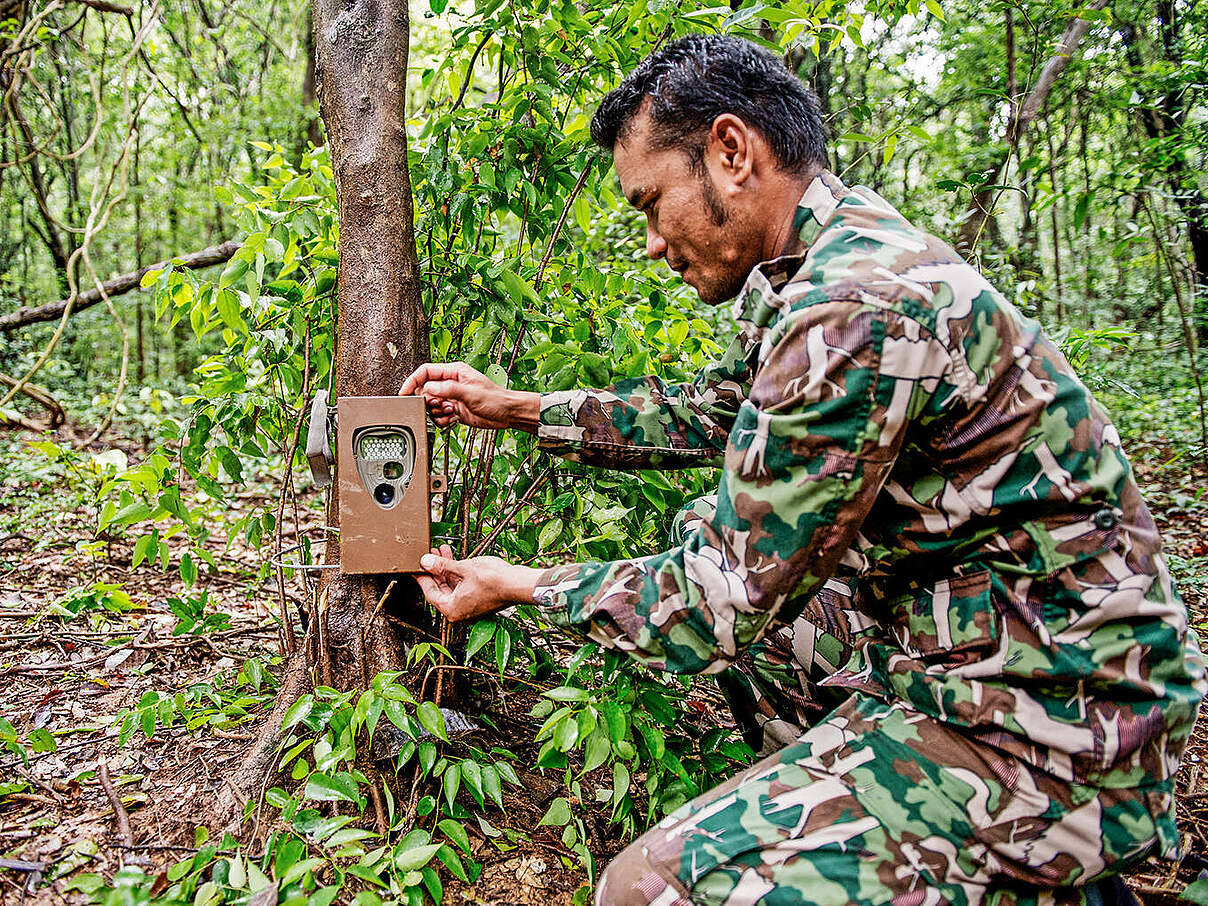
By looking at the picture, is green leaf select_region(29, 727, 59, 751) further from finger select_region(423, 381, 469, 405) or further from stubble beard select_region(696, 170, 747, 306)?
stubble beard select_region(696, 170, 747, 306)

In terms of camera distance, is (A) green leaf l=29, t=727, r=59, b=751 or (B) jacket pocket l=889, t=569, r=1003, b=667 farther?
(A) green leaf l=29, t=727, r=59, b=751

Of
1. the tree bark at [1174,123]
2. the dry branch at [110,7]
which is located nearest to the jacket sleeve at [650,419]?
the dry branch at [110,7]

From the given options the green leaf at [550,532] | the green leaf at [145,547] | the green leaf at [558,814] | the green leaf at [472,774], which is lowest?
the green leaf at [558,814]

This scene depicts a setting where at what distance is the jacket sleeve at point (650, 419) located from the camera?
1967mm

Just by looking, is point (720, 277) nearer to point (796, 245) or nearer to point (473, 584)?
point (796, 245)

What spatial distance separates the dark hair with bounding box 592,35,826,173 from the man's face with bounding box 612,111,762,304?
27mm

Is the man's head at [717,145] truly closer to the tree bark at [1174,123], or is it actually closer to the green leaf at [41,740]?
the green leaf at [41,740]

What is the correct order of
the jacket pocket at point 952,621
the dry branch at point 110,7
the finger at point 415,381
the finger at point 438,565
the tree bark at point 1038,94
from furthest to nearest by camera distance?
1. the dry branch at point 110,7
2. the tree bark at point 1038,94
3. the finger at point 415,381
4. the finger at point 438,565
5. the jacket pocket at point 952,621

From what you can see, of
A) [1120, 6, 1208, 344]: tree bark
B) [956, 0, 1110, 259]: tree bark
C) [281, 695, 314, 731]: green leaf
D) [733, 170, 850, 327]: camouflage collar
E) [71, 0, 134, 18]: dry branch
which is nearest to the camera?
[733, 170, 850, 327]: camouflage collar

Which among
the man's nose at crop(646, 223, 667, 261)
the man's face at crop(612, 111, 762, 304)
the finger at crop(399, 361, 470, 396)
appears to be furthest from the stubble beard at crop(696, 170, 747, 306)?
the finger at crop(399, 361, 470, 396)

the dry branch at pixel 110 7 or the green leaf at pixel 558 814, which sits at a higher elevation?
the dry branch at pixel 110 7

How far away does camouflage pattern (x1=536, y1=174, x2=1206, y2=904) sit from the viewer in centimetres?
132

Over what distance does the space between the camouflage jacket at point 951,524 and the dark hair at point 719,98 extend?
28 cm

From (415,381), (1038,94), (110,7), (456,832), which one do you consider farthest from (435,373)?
(1038,94)
